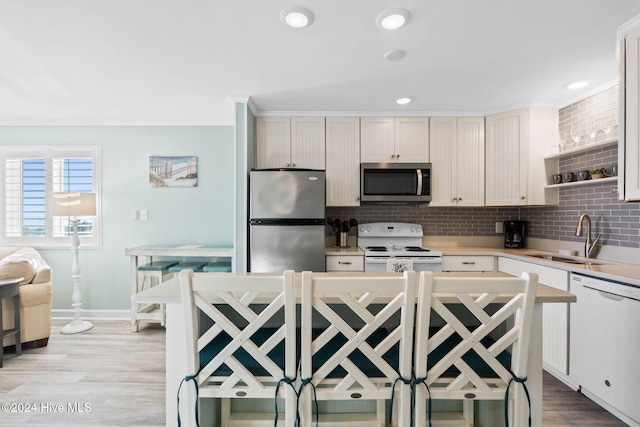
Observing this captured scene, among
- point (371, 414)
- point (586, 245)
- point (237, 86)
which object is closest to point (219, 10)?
point (237, 86)

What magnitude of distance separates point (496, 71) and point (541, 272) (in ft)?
5.42

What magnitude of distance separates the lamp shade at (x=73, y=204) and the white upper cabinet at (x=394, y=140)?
2.92 m

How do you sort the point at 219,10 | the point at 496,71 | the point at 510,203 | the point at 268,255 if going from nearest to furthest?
the point at 219,10 < the point at 496,71 < the point at 268,255 < the point at 510,203

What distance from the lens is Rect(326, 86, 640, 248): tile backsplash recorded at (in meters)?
2.44

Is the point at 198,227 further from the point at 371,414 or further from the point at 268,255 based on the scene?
the point at 371,414

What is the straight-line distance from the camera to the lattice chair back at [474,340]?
1089 mm

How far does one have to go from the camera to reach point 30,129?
11.9ft

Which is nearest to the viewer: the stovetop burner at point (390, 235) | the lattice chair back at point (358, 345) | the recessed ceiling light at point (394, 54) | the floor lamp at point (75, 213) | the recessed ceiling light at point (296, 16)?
the lattice chair back at point (358, 345)

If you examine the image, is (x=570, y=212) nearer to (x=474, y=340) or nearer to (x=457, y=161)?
(x=457, y=161)

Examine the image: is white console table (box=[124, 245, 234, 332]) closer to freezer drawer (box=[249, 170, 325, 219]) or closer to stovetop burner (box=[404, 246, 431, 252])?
freezer drawer (box=[249, 170, 325, 219])

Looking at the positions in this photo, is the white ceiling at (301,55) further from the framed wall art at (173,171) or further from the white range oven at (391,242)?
the white range oven at (391,242)

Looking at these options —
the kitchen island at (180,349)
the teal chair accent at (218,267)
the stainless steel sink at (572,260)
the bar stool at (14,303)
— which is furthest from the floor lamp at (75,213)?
the stainless steel sink at (572,260)

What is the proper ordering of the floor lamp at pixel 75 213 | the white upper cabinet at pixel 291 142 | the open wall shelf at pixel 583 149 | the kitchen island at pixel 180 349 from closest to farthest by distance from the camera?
the kitchen island at pixel 180 349, the open wall shelf at pixel 583 149, the floor lamp at pixel 75 213, the white upper cabinet at pixel 291 142

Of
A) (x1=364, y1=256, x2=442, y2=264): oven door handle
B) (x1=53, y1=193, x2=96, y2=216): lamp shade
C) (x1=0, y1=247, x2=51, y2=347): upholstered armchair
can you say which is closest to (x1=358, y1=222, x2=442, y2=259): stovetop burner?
(x1=364, y1=256, x2=442, y2=264): oven door handle
